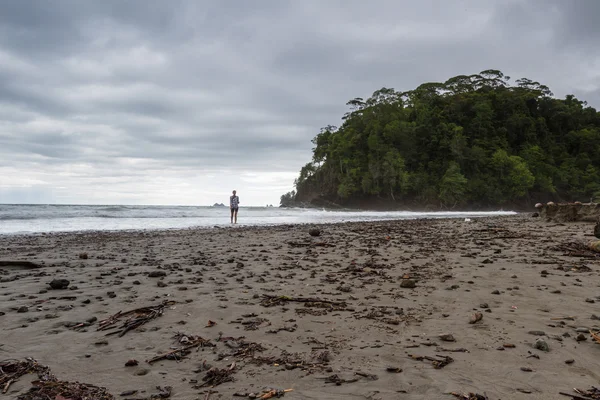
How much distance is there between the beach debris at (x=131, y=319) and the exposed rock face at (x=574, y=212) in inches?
692

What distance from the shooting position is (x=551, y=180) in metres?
58.9

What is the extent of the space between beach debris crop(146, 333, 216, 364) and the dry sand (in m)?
0.05

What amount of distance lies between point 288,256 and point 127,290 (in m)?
3.64

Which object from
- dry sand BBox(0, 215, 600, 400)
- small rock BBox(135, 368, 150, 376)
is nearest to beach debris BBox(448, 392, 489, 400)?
dry sand BBox(0, 215, 600, 400)

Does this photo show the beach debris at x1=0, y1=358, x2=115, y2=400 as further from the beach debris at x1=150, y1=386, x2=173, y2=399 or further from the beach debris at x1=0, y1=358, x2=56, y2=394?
the beach debris at x1=150, y1=386, x2=173, y2=399

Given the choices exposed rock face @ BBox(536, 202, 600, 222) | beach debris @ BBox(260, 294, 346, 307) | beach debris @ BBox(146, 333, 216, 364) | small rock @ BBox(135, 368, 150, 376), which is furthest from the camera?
exposed rock face @ BBox(536, 202, 600, 222)

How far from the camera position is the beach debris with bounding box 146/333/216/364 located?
2890 mm

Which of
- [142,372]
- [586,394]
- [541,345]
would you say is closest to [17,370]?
[142,372]

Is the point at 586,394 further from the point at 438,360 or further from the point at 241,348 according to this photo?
the point at 241,348

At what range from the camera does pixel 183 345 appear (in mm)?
3137

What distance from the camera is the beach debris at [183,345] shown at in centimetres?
289

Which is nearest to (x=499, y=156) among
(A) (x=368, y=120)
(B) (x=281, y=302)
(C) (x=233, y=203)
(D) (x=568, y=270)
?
(A) (x=368, y=120)

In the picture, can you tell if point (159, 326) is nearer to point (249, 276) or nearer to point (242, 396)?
point (242, 396)

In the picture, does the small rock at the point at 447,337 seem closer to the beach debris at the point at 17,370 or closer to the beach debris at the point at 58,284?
the beach debris at the point at 17,370
